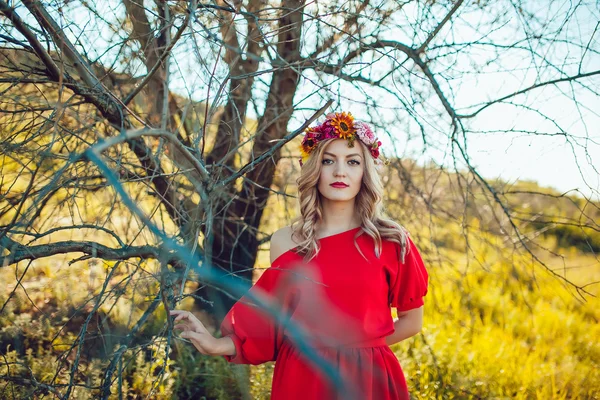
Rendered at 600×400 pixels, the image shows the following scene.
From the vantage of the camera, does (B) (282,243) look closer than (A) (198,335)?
No

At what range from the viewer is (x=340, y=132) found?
2.13 m

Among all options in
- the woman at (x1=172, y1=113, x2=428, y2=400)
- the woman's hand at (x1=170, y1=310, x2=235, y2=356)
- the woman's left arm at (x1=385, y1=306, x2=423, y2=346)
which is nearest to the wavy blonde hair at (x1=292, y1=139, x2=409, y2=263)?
the woman at (x1=172, y1=113, x2=428, y2=400)

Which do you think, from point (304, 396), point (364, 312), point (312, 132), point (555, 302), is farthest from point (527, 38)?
point (555, 302)

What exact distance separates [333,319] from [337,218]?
15.9 inches

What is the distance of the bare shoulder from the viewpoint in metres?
2.14

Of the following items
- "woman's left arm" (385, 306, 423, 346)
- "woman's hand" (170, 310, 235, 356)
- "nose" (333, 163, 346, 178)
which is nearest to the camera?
"woman's hand" (170, 310, 235, 356)

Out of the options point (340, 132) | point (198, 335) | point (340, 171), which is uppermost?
point (340, 132)

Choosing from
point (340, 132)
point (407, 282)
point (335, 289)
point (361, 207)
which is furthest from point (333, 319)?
point (340, 132)

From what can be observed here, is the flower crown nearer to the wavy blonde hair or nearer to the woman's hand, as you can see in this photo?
the wavy blonde hair

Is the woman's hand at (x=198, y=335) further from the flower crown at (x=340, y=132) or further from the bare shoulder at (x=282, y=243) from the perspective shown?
the flower crown at (x=340, y=132)

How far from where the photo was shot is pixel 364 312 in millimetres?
2002

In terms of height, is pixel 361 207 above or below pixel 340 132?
below

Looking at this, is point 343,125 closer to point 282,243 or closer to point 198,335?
point 282,243

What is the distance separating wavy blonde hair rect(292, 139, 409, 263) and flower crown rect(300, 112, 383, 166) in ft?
0.08
